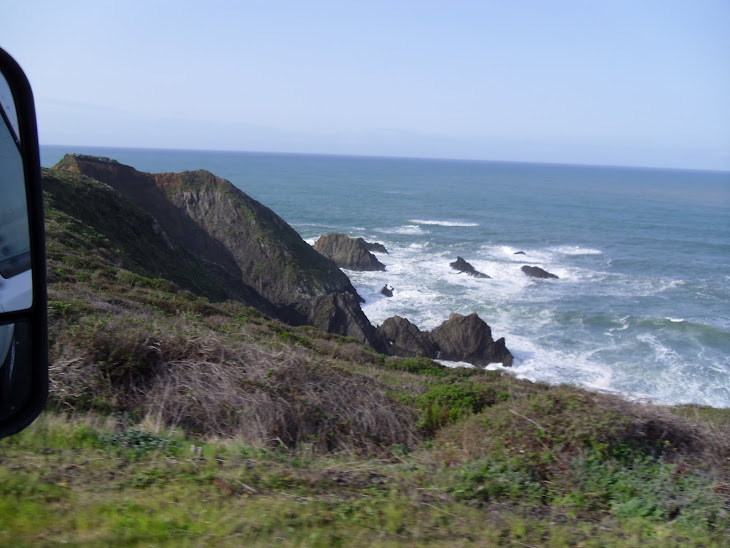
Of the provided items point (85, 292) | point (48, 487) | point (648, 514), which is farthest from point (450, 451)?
point (85, 292)

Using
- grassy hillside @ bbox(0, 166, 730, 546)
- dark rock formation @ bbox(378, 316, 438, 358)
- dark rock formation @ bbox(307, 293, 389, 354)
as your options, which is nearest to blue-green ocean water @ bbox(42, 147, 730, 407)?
dark rock formation @ bbox(378, 316, 438, 358)

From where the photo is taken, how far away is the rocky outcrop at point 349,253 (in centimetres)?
4466

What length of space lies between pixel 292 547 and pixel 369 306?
110ft

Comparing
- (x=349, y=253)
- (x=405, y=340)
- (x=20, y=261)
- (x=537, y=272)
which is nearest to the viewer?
(x=20, y=261)

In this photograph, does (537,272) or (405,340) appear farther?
(537,272)

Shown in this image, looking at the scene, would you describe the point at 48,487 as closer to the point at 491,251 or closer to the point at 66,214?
the point at 66,214

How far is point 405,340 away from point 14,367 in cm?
2632

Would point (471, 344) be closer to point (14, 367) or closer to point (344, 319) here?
point (344, 319)

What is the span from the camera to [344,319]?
3056 cm

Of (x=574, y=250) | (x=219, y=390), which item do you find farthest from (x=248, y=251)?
(x=219, y=390)

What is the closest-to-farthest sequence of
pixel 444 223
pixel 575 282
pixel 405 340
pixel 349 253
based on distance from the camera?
pixel 405 340 → pixel 575 282 → pixel 349 253 → pixel 444 223

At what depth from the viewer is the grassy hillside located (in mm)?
3480

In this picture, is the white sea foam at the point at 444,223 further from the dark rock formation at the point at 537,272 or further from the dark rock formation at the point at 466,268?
the dark rock formation at the point at 537,272

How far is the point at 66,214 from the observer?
24.5m
